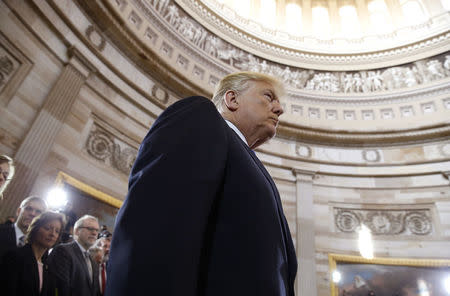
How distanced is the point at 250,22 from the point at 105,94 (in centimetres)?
913

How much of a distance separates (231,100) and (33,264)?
8.82 feet

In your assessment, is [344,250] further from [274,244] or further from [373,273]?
[274,244]

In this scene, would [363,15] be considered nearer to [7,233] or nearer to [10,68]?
[10,68]

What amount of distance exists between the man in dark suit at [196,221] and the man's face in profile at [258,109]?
43cm

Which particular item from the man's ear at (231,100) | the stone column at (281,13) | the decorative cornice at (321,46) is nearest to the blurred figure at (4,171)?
the man's ear at (231,100)

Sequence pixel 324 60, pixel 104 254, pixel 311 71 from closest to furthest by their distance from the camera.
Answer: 1. pixel 104 254
2. pixel 311 71
3. pixel 324 60

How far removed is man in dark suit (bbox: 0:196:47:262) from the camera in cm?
292

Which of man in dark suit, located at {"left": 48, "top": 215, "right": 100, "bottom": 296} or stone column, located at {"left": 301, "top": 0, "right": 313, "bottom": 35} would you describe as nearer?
man in dark suit, located at {"left": 48, "top": 215, "right": 100, "bottom": 296}

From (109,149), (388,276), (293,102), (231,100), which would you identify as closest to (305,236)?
(388,276)

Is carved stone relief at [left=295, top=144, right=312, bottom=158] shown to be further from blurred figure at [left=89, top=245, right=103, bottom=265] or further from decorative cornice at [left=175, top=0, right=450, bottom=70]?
blurred figure at [left=89, top=245, right=103, bottom=265]

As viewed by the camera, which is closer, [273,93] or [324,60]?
[273,93]

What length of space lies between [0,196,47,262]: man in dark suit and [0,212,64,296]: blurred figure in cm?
16

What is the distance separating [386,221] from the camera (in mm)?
9672

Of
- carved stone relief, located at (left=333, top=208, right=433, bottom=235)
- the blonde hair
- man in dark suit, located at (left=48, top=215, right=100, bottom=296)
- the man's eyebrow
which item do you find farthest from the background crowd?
carved stone relief, located at (left=333, top=208, right=433, bottom=235)
